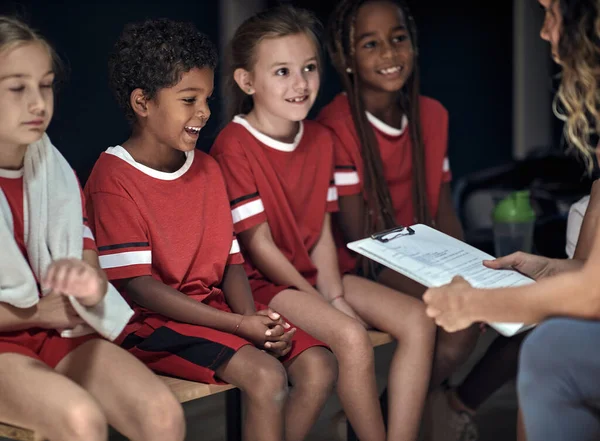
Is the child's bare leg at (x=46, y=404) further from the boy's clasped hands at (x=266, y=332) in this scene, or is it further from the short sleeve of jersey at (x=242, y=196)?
the short sleeve of jersey at (x=242, y=196)

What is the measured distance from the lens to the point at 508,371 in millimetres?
2789

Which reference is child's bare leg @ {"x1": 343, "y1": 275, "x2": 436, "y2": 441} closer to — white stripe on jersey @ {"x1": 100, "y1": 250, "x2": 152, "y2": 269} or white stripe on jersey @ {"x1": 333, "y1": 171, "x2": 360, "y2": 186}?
white stripe on jersey @ {"x1": 333, "y1": 171, "x2": 360, "y2": 186}

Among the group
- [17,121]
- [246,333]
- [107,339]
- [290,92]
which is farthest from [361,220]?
[17,121]

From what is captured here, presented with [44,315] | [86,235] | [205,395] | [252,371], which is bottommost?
[205,395]

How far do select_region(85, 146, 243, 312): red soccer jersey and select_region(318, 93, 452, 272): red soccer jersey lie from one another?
496 millimetres

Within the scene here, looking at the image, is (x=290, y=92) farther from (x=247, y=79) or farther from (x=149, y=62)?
(x=149, y=62)

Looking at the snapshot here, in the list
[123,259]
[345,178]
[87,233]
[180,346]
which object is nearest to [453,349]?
[345,178]

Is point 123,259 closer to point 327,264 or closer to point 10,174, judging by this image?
point 10,174

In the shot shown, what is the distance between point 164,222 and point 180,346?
30 centimetres

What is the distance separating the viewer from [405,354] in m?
2.47

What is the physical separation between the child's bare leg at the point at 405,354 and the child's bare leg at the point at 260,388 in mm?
398

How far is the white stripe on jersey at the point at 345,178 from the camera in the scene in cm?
278

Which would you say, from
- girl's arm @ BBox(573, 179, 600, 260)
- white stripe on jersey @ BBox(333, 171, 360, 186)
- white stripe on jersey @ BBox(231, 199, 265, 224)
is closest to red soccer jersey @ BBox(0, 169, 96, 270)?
white stripe on jersey @ BBox(231, 199, 265, 224)

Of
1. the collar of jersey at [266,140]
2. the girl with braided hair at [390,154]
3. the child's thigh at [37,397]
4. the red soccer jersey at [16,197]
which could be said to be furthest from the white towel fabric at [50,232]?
the girl with braided hair at [390,154]
